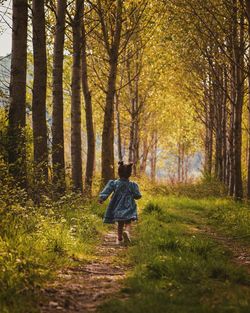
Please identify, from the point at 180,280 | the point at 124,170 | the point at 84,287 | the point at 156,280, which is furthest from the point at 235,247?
the point at 84,287

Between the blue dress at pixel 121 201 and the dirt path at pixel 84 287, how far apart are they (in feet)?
7.16

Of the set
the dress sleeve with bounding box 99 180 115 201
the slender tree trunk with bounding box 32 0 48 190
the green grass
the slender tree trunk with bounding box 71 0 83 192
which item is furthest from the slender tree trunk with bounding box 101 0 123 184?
the green grass

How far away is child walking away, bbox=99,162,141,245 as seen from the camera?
10961mm

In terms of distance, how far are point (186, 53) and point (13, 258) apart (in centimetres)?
2367

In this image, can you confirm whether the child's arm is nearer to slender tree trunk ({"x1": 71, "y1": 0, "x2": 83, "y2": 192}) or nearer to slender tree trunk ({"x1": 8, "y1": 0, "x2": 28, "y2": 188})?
slender tree trunk ({"x1": 8, "y1": 0, "x2": 28, "y2": 188})

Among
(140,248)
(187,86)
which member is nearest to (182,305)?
(140,248)

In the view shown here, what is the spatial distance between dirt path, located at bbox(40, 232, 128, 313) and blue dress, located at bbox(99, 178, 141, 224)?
2.18 metres

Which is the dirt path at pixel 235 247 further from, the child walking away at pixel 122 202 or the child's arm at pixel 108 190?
the child's arm at pixel 108 190

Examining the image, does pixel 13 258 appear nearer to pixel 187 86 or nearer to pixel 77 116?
pixel 77 116

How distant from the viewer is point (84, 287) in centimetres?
663

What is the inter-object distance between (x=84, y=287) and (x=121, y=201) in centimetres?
460

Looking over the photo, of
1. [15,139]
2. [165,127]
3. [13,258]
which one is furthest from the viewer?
[165,127]

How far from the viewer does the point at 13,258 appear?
6512mm

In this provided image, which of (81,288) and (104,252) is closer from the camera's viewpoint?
(81,288)
